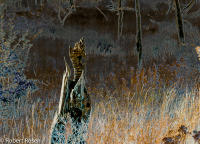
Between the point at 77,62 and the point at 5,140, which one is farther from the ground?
the point at 77,62

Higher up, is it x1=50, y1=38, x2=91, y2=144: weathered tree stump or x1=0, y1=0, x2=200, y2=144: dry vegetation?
x1=50, y1=38, x2=91, y2=144: weathered tree stump

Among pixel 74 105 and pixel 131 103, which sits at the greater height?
pixel 74 105

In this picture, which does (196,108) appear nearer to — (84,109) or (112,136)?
(112,136)

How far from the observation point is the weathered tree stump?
84.3 inches

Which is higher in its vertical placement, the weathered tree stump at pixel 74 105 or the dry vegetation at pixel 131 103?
the weathered tree stump at pixel 74 105

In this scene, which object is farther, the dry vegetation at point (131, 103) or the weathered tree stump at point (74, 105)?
the dry vegetation at point (131, 103)

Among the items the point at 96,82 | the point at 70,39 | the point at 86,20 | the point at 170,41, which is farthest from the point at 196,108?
the point at 86,20

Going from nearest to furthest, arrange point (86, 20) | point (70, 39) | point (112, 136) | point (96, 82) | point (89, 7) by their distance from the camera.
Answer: point (112, 136)
point (96, 82)
point (70, 39)
point (86, 20)
point (89, 7)

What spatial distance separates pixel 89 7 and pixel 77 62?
15.6 metres

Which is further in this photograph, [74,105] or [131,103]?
[131,103]

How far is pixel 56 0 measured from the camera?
52.4 ft

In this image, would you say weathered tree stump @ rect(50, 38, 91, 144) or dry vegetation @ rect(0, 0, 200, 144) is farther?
dry vegetation @ rect(0, 0, 200, 144)

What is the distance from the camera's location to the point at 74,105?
7.05 ft

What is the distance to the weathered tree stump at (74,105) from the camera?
214 cm
